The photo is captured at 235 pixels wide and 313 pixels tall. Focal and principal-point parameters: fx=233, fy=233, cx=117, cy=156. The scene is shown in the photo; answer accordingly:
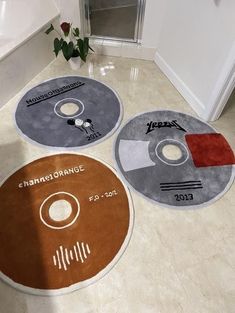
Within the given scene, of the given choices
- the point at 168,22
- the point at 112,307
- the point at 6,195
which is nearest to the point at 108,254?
the point at 112,307

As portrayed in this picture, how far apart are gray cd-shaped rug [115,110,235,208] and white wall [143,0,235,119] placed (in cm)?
24

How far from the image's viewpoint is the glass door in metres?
Answer: 2.17

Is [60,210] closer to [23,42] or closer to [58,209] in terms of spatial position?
[58,209]

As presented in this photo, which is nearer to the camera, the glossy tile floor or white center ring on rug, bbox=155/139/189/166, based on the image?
the glossy tile floor

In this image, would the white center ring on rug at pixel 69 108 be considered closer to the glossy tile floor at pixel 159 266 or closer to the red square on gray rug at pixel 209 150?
the glossy tile floor at pixel 159 266

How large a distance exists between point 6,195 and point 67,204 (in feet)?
1.19

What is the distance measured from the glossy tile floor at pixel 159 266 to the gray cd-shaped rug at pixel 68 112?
10 cm

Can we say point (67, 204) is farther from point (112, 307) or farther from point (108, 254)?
point (112, 307)

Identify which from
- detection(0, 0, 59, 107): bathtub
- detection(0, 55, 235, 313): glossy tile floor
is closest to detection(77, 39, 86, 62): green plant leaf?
detection(0, 0, 59, 107): bathtub

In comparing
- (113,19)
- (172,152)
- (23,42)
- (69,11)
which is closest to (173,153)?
(172,152)

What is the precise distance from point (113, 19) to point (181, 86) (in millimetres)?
1140

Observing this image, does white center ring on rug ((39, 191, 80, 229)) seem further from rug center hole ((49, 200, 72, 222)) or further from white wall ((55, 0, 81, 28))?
white wall ((55, 0, 81, 28))

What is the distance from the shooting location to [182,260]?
121 centimetres

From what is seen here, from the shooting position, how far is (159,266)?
119cm
